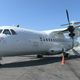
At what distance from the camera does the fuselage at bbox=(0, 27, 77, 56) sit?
52.3 feet

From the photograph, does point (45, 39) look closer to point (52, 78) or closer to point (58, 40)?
point (58, 40)

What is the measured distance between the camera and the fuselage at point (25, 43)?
52.3 feet

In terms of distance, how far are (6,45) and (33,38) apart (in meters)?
4.78

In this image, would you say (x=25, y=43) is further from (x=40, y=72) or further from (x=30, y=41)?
(x=40, y=72)

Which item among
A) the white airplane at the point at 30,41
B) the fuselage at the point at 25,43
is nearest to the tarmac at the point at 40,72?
the fuselage at the point at 25,43

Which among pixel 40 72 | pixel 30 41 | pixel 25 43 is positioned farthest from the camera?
pixel 30 41

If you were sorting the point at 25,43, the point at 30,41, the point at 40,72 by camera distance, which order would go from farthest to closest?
the point at 30,41 → the point at 25,43 → the point at 40,72

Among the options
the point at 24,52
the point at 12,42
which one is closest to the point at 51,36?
the point at 24,52

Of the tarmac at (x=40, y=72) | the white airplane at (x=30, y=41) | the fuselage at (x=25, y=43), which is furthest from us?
the white airplane at (x=30, y=41)

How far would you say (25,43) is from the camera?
18.2 meters

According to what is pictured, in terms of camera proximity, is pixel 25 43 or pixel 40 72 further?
pixel 25 43

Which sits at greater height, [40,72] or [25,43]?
[25,43]

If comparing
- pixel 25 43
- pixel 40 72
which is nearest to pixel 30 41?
pixel 25 43

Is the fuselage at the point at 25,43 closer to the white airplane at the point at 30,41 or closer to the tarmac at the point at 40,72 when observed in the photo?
the white airplane at the point at 30,41
